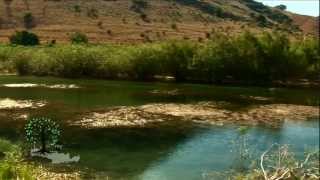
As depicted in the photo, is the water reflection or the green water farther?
the water reflection

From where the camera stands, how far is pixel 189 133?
57250 mm

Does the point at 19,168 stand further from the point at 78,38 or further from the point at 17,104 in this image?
the point at 78,38

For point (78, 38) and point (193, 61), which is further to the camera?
point (78, 38)

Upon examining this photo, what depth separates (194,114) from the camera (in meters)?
70.7

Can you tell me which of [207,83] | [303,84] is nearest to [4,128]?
[207,83]

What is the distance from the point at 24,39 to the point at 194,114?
89.4 metres

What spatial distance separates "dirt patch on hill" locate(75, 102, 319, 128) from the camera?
63591mm

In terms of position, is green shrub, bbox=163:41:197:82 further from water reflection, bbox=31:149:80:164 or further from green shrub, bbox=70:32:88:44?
water reflection, bbox=31:149:80:164

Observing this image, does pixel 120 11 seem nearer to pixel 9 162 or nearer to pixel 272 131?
pixel 272 131

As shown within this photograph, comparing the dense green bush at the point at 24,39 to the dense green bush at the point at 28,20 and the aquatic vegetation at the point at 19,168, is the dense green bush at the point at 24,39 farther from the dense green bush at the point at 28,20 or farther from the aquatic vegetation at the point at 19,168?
the aquatic vegetation at the point at 19,168

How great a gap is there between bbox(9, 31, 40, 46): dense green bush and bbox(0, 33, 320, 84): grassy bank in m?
25.7

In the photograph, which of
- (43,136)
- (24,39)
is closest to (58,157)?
(43,136)

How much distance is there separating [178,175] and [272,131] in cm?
2268

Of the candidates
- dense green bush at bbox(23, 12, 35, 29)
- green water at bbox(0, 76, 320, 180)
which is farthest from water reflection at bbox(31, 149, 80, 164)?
dense green bush at bbox(23, 12, 35, 29)
